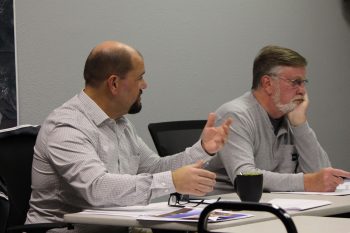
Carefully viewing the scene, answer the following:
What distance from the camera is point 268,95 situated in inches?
130

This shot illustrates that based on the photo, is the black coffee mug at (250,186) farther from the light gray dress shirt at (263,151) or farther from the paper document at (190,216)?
the light gray dress shirt at (263,151)

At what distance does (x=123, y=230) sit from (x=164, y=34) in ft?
6.09

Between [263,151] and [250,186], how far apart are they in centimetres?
87

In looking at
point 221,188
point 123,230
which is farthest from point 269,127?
point 123,230

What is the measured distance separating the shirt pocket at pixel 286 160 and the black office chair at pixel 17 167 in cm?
124

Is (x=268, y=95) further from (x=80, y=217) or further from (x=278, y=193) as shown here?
(x=80, y=217)

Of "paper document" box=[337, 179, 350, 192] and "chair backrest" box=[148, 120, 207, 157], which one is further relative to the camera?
"chair backrest" box=[148, 120, 207, 157]

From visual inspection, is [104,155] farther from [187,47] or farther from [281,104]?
[187,47]

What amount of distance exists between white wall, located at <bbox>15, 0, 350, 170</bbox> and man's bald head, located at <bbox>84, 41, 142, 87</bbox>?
81 cm

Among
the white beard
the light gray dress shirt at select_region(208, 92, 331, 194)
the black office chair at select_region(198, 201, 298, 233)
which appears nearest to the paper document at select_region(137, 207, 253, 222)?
the black office chair at select_region(198, 201, 298, 233)

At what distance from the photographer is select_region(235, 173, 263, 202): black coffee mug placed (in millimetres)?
2297

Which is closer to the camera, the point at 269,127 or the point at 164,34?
the point at 269,127

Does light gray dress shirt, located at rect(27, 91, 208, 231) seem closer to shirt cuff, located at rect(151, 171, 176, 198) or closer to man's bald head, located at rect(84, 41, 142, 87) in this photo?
shirt cuff, located at rect(151, 171, 176, 198)

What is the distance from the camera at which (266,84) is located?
3.32 metres
